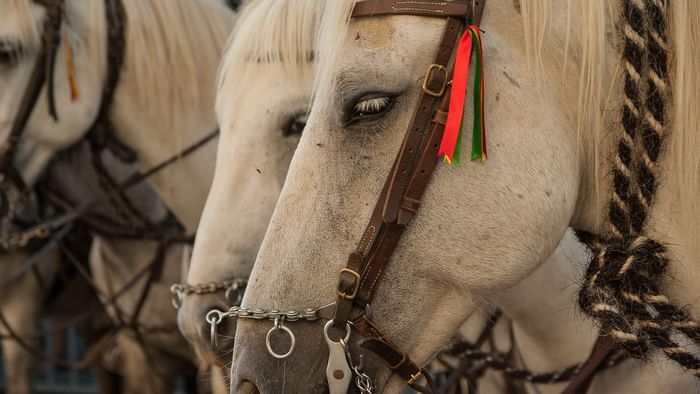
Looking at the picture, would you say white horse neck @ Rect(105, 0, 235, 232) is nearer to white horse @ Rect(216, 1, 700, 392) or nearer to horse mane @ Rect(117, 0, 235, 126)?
horse mane @ Rect(117, 0, 235, 126)

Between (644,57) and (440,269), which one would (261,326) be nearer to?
(440,269)

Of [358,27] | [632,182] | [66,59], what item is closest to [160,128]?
Answer: [66,59]

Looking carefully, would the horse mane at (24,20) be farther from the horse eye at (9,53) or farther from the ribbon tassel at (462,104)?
the ribbon tassel at (462,104)

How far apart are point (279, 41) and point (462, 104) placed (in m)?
1.13

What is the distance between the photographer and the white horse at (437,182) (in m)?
1.59

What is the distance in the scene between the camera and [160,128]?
349 cm

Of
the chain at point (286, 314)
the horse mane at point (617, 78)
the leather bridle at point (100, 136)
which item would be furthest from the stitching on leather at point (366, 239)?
the leather bridle at point (100, 136)

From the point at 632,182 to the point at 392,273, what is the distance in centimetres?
48

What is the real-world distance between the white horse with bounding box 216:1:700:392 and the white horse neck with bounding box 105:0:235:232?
1.92 m

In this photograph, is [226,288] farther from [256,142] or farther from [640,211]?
[640,211]

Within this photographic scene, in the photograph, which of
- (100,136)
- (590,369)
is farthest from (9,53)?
(590,369)

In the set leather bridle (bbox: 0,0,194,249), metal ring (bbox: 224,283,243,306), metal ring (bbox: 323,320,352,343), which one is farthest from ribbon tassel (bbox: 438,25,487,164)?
leather bridle (bbox: 0,0,194,249)

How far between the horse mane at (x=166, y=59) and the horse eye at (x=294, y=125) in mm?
1020

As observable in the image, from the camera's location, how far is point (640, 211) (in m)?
1.64
